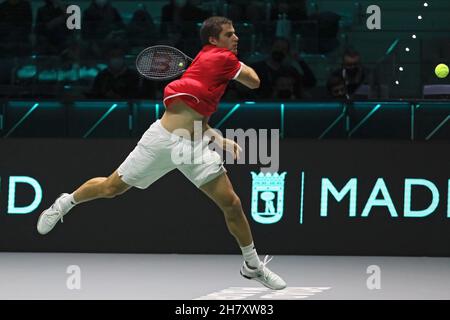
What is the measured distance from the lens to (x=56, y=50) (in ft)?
36.2

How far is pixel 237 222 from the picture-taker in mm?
6734

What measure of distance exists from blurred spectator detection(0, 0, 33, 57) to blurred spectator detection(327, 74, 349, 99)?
3423 millimetres

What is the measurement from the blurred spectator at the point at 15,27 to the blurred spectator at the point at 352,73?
11.5 feet

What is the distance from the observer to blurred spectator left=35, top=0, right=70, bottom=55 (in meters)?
11.1

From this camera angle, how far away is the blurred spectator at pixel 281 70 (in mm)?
10359

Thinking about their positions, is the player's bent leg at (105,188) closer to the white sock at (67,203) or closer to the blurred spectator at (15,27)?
the white sock at (67,203)

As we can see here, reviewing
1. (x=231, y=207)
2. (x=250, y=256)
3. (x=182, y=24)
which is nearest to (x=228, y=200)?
(x=231, y=207)

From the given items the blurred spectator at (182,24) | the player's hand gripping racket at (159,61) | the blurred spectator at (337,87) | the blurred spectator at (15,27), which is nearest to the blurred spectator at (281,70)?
the blurred spectator at (337,87)

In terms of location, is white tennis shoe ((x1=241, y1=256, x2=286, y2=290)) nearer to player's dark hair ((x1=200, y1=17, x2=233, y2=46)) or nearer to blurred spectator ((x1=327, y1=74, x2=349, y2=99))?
player's dark hair ((x1=200, y1=17, x2=233, y2=46))

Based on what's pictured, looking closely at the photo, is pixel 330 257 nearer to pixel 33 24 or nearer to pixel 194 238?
pixel 194 238

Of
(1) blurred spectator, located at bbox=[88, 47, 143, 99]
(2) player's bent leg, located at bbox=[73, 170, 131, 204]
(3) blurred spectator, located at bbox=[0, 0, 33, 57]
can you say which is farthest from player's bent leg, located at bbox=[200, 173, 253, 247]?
(3) blurred spectator, located at bbox=[0, 0, 33, 57]

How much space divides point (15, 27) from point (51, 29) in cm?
41
